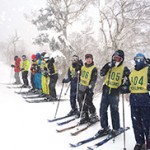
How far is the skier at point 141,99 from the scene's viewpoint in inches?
221

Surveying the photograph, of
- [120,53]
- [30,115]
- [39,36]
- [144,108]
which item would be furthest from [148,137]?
[39,36]

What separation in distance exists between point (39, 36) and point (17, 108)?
43.0 ft

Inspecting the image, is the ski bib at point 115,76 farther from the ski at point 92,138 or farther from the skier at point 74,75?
the skier at point 74,75

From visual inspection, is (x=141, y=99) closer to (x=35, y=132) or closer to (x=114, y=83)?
(x=114, y=83)

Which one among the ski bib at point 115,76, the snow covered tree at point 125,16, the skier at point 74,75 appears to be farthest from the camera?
the snow covered tree at point 125,16

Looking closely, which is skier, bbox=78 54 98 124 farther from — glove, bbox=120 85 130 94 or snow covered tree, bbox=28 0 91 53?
snow covered tree, bbox=28 0 91 53

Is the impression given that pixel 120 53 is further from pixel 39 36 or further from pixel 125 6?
pixel 39 36

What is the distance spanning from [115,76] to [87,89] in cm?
127

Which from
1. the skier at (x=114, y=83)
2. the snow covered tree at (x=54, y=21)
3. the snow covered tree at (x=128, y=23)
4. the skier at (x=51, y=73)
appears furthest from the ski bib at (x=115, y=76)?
the snow covered tree at (x=54, y=21)

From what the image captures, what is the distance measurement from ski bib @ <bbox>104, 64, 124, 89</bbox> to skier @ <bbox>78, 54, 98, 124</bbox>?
88 centimetres

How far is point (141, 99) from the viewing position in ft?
18.5

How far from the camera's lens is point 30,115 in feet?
28.9

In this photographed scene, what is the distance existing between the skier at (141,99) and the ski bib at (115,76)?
0.66 m

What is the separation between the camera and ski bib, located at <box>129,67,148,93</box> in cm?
558
